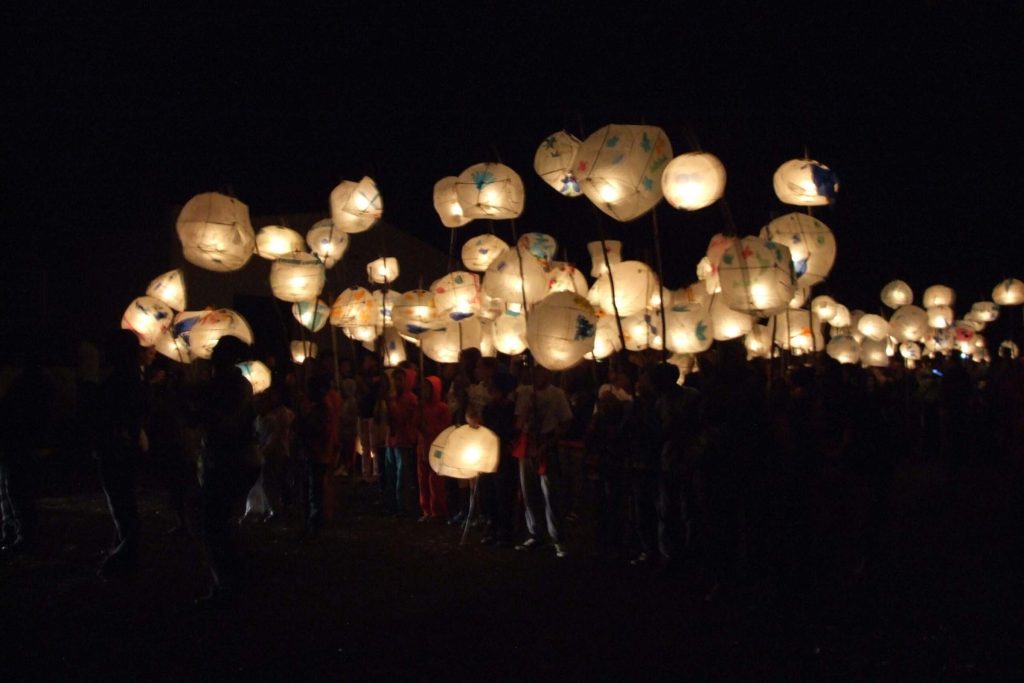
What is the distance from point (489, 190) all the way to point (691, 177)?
1.87 meters

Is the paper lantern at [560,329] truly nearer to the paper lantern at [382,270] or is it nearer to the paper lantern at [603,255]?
the paper lantern at [603,255]

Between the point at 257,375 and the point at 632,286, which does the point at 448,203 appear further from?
the point at 257,375

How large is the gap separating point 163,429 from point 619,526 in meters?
4.61

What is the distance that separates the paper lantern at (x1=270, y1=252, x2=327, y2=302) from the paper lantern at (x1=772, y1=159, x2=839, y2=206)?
4.58 meters

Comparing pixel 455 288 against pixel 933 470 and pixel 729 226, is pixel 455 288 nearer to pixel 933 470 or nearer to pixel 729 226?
pixel 729 226

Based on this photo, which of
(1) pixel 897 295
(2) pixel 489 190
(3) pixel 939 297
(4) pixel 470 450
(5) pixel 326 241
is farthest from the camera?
(3) pixel 939 297

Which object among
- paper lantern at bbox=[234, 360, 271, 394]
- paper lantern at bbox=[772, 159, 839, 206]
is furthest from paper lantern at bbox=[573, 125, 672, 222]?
paper lantern at bbox=[234, 360, 271, 394]

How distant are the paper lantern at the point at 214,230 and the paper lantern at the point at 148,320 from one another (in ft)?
4.80

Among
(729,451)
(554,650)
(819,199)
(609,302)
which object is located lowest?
(554,650)

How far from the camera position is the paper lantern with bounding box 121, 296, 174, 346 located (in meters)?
7.89

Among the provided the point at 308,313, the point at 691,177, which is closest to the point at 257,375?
the point at 308,313

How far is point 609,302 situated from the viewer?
25.6 feet

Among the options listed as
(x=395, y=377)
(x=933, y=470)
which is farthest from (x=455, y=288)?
(x=933, y=470)

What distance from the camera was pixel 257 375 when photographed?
8.04m
